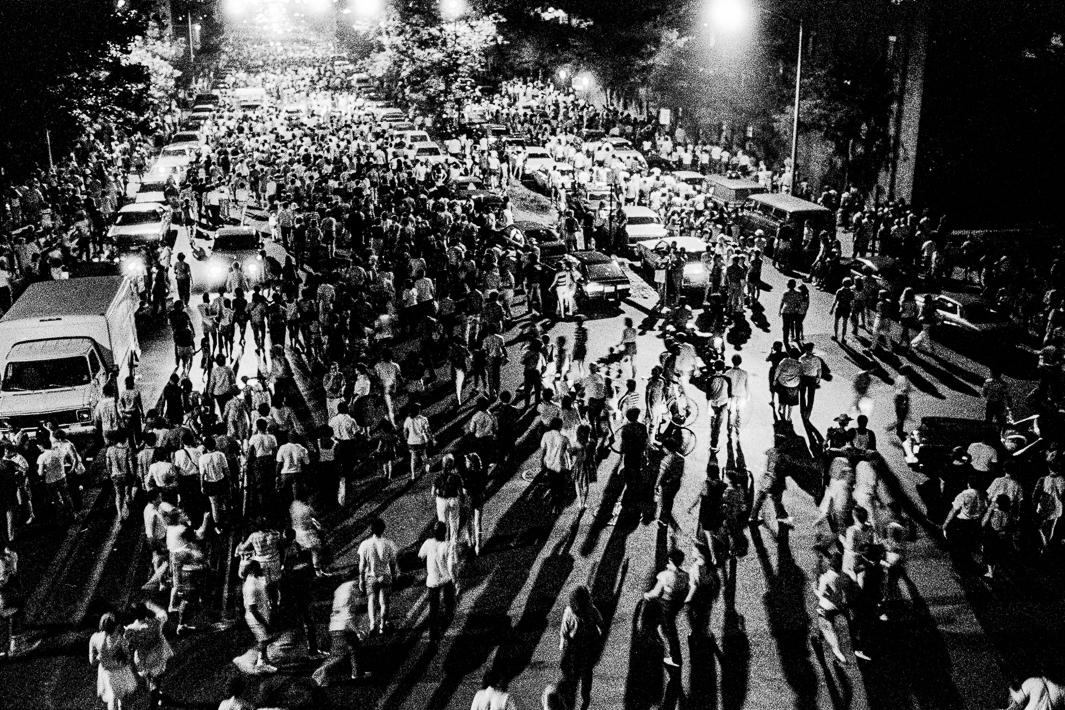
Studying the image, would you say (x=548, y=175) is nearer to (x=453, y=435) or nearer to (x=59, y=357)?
(x=453, y=435)

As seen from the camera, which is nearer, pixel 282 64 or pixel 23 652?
pixel 23 652

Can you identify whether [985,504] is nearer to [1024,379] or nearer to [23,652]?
[1024,379]

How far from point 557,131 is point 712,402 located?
39927 millimetres

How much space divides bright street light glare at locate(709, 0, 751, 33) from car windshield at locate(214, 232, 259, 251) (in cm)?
1525

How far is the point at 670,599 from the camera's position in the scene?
29.6 ft

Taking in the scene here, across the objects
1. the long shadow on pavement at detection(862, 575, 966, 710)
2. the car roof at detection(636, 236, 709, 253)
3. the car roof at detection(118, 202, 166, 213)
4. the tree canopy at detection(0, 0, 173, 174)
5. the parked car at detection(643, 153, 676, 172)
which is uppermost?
the tree canopy at detection(0, 0, 173, 174)

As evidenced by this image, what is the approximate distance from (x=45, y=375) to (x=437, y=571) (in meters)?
8.90

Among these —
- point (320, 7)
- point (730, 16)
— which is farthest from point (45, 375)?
point (320, 7)

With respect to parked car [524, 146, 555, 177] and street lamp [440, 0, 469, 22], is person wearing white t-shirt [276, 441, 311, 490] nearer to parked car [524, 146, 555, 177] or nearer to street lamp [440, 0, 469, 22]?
parked car [524, 146, 555, 177]

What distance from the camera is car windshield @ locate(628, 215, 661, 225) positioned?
94.6ft

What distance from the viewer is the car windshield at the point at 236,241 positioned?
26.5 meters

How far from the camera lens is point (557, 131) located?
52.7 m

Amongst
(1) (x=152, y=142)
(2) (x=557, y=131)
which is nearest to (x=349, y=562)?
(2) (x=557, y=131)

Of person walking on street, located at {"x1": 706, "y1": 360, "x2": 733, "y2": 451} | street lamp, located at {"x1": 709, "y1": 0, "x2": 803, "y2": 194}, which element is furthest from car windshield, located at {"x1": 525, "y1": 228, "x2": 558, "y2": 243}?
person walking on street, located at {"x1": 706, "y1": 360, "x2": 733, "y2": 451}
